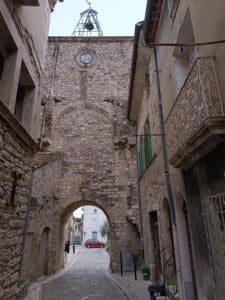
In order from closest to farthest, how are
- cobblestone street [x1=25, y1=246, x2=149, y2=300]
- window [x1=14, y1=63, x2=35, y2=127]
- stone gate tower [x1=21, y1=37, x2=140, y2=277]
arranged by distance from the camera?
window [x1=14, y1=63, x2=35, y2=127] → cobblestone street [x1=25, y1=246, x2=149, y2=300] → stone gate tower [x1=21, y1=37, x2=140, y2=277]

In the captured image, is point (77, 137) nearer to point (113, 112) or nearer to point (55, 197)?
point (113, 112)

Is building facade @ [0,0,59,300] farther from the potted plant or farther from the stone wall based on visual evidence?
the potted plant

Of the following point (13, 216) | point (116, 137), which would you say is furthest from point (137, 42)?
point (116, 137)

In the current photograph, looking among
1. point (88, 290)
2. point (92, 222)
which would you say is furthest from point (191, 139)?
point (92, 222)

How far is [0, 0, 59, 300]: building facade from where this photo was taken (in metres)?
4.16

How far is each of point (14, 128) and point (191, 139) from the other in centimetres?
334

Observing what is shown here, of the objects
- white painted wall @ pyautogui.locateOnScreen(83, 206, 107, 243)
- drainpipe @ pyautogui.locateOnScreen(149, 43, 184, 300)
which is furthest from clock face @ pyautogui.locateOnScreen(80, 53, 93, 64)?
white painted wall @ pyautogui.locateOnScreen(83, 206, 107, 243)

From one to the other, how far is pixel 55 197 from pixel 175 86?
30.4 ft

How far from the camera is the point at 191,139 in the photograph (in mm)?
2994

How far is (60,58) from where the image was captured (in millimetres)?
15938

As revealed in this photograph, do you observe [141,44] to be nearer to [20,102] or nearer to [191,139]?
[20,102]

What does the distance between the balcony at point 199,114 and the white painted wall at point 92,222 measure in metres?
35.8

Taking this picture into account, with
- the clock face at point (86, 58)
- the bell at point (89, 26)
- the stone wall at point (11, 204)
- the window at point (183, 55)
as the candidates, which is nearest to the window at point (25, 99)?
the stone wall at point (11, 204)

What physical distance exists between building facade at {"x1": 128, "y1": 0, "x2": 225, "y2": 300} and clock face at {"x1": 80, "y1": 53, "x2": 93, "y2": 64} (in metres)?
9.95
